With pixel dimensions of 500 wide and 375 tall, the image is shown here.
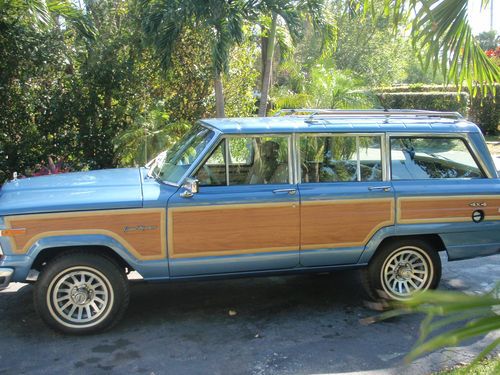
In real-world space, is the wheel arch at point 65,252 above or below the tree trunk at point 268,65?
below

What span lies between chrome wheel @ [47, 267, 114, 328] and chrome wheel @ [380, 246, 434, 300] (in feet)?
8.60

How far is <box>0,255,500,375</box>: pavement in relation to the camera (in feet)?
13.6

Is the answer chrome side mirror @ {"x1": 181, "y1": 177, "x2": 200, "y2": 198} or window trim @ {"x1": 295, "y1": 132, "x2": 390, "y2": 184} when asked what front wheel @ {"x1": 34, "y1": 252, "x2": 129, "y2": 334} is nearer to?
chrome side mirror @ {"x1": 181, "y1": 177, "x2": 200, "y2": 198}

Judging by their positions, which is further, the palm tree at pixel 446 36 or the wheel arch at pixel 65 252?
the wheel arch at pixel 65 252

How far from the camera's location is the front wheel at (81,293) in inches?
179

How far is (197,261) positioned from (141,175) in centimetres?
121

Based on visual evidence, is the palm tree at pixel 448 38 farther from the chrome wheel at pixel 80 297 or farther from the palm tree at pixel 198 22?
the palm tree at pixel 198 22

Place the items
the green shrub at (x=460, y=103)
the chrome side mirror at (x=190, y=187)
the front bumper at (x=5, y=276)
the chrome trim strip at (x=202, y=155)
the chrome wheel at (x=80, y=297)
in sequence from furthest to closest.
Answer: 1. the green shrub at (x=460, y=103)
2. the chrome trim strip at (x=202, y=155)
3. the chrome side mirror at (x=190, y=187)
4. the chrome wheel at (x=80, y=297)
5. the front bumper at (x=5, y=276)

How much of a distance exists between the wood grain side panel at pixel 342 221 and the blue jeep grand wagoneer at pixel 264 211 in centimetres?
1

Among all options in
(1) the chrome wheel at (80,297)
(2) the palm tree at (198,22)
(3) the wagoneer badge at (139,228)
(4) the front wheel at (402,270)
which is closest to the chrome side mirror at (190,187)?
(3) the wagoneer badge at (139,228)

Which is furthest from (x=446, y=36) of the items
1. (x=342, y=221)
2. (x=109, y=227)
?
(x=109, y=227)

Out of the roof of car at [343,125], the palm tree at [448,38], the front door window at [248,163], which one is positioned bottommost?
the front door window at [248,163]

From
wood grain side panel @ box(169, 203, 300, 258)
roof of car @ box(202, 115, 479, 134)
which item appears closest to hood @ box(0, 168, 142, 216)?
wood grain side panel @ box(169, 203, 300, 258)

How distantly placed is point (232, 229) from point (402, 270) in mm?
1778
